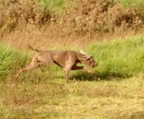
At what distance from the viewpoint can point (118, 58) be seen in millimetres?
11570

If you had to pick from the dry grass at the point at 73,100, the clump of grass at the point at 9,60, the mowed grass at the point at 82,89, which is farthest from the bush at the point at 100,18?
the dry grass at the point at 73,100

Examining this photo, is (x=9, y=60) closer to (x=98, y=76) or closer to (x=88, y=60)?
→ (x=88, y=60)

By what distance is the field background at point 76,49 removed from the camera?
8.44 meters

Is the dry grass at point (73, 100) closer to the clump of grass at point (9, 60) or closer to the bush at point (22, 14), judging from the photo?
the clump of grass at point (9, 60)

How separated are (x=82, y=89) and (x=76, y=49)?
2884mm

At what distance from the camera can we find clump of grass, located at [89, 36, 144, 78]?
11156mm

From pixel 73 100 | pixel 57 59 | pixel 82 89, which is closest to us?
pixel 73 100

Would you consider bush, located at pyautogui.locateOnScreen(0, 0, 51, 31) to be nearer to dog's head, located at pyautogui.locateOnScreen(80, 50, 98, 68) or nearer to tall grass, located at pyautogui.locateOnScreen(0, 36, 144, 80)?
tall grass, located at pyautogui.locateOnScreen(0, 36, 144, 80)

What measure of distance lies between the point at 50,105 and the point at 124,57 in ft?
11.4

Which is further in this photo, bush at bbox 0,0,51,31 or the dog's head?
bush at bbox 0,0,51,31

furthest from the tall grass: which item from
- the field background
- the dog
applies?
the dog

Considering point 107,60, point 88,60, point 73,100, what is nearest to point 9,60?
point 88,60

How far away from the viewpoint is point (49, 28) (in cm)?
1484

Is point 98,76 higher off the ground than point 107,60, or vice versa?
point 107,60
